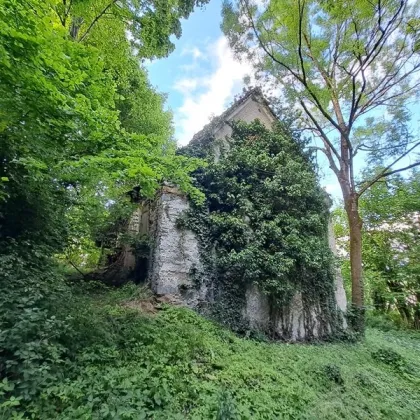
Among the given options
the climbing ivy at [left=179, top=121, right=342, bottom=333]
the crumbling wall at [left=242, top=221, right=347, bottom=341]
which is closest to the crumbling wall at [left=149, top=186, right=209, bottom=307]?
the climbing ivy at [left=179, top=121, right=342, bottom=333]

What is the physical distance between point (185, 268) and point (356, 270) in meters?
6.11

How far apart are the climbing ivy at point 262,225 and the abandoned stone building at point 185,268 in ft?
0.80

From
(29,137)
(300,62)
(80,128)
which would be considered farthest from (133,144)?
(300,62)

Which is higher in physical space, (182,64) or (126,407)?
(182,64)

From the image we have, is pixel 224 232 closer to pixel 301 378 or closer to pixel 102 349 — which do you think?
pixel 301 378

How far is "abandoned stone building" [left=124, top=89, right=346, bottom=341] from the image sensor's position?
6.80m

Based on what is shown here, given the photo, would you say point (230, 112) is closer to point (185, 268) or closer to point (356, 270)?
point (185, 268)

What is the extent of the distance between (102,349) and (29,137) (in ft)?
10.5

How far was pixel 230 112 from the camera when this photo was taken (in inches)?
387

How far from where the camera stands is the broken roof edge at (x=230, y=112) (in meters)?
8.95

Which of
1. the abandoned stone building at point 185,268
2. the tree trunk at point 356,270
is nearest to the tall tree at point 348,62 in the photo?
the tree trunk at point 356,270

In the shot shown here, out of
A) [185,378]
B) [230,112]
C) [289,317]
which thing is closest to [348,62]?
[230,112]

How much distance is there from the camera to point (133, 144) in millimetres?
4570

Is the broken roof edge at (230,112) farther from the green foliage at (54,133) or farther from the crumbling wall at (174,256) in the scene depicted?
the green foliage at (54,133)
